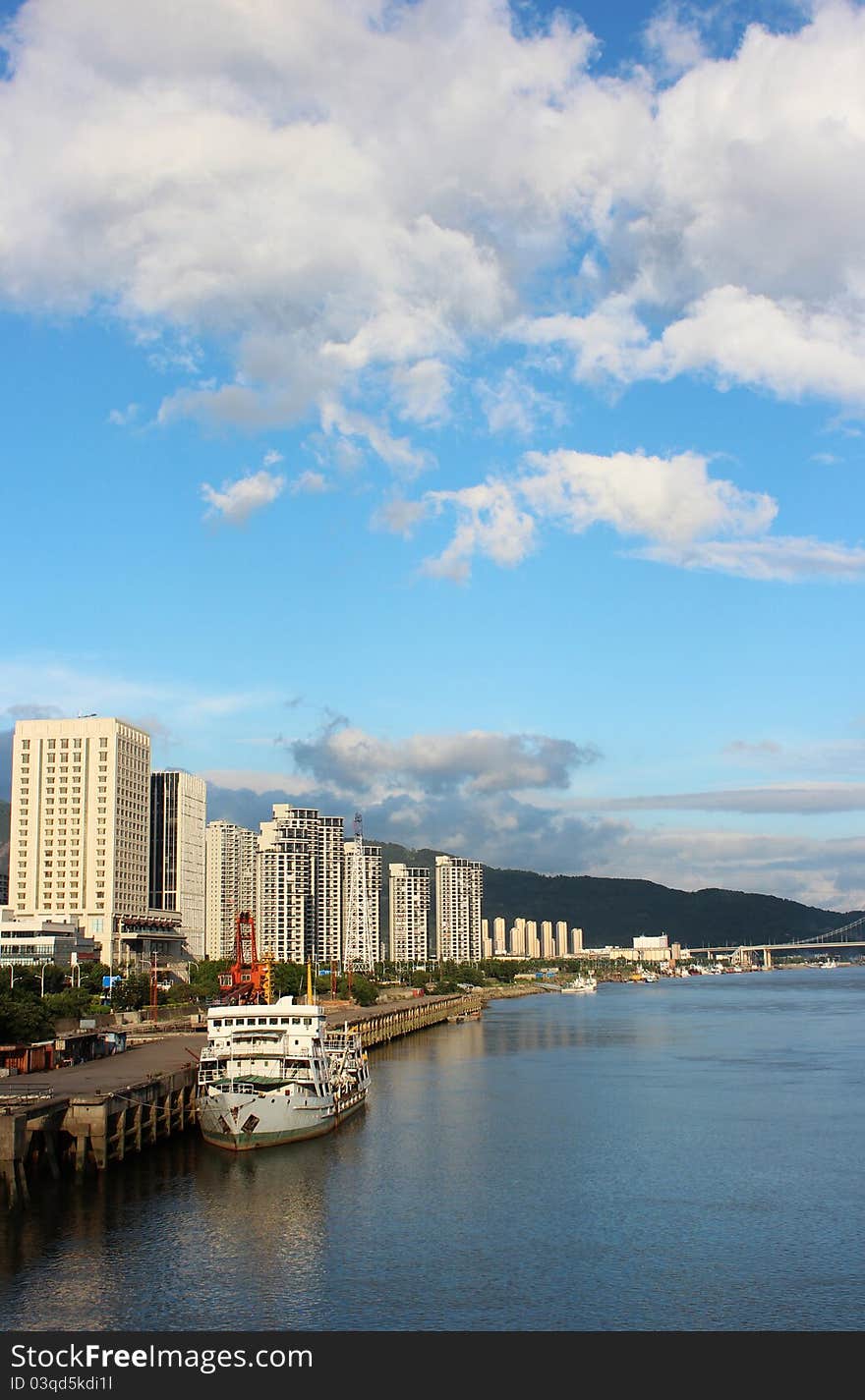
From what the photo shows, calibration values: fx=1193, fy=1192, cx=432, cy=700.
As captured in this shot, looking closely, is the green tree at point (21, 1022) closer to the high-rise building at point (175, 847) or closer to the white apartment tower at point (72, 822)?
the white apartment tower at point (72, 822)

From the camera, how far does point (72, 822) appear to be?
542 feet

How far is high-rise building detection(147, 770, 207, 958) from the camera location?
183 meters

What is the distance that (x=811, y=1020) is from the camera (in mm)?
142375

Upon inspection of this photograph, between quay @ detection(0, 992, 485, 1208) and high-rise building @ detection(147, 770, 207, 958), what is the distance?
363 ft

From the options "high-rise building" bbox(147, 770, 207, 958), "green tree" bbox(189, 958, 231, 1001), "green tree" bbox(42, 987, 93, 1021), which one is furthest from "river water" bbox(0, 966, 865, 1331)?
"high-rise building" bbox(147, 770, 207, 958)

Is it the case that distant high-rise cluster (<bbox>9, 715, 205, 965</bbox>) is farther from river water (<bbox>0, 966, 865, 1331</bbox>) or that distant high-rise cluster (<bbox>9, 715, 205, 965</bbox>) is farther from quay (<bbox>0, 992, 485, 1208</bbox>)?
river water (<bbox>0, 966, 865, 1331</bbox>)

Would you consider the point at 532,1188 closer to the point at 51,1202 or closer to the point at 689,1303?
the point at 689,1303

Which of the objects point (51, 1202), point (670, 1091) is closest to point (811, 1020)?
point (670, 1091)

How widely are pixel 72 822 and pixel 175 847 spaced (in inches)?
926

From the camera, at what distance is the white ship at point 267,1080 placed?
54625 mm

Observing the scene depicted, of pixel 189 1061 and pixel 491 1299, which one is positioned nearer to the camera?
pixel 491 1299

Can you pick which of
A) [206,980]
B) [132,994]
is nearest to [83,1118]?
[132,994]

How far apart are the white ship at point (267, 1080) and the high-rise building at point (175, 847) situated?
122 m

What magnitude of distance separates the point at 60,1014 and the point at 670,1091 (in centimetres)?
4766
